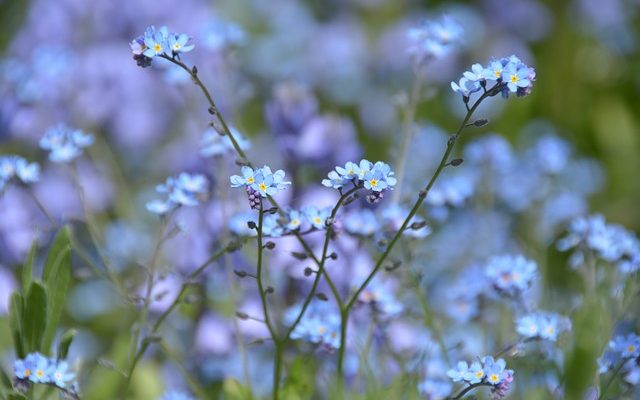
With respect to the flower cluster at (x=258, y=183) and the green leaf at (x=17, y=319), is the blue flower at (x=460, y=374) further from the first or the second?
the green leaf at (x=17, y=319)

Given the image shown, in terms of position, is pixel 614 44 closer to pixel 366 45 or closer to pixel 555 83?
pixel 555 83

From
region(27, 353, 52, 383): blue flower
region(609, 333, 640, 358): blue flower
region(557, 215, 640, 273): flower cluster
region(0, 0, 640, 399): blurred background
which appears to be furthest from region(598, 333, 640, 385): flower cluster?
region(27, 353, 52, 383): blue flower

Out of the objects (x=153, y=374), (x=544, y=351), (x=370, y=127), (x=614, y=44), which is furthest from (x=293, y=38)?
(x=544, y=351)

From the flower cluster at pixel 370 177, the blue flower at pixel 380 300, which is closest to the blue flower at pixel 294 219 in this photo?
the flower cluster at pixel 370 177

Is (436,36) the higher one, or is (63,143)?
(436,36)

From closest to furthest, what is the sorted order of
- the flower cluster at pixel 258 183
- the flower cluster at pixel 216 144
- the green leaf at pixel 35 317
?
1. the flower cluster at pixel 258 183
2. the green leaf at pixel 35 317
3. the flower cluster at pixel 216 144

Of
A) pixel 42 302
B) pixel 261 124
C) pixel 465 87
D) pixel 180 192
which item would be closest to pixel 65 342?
pixel 42 302

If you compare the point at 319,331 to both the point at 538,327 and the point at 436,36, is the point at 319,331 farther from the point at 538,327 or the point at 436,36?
the point at 436,36
